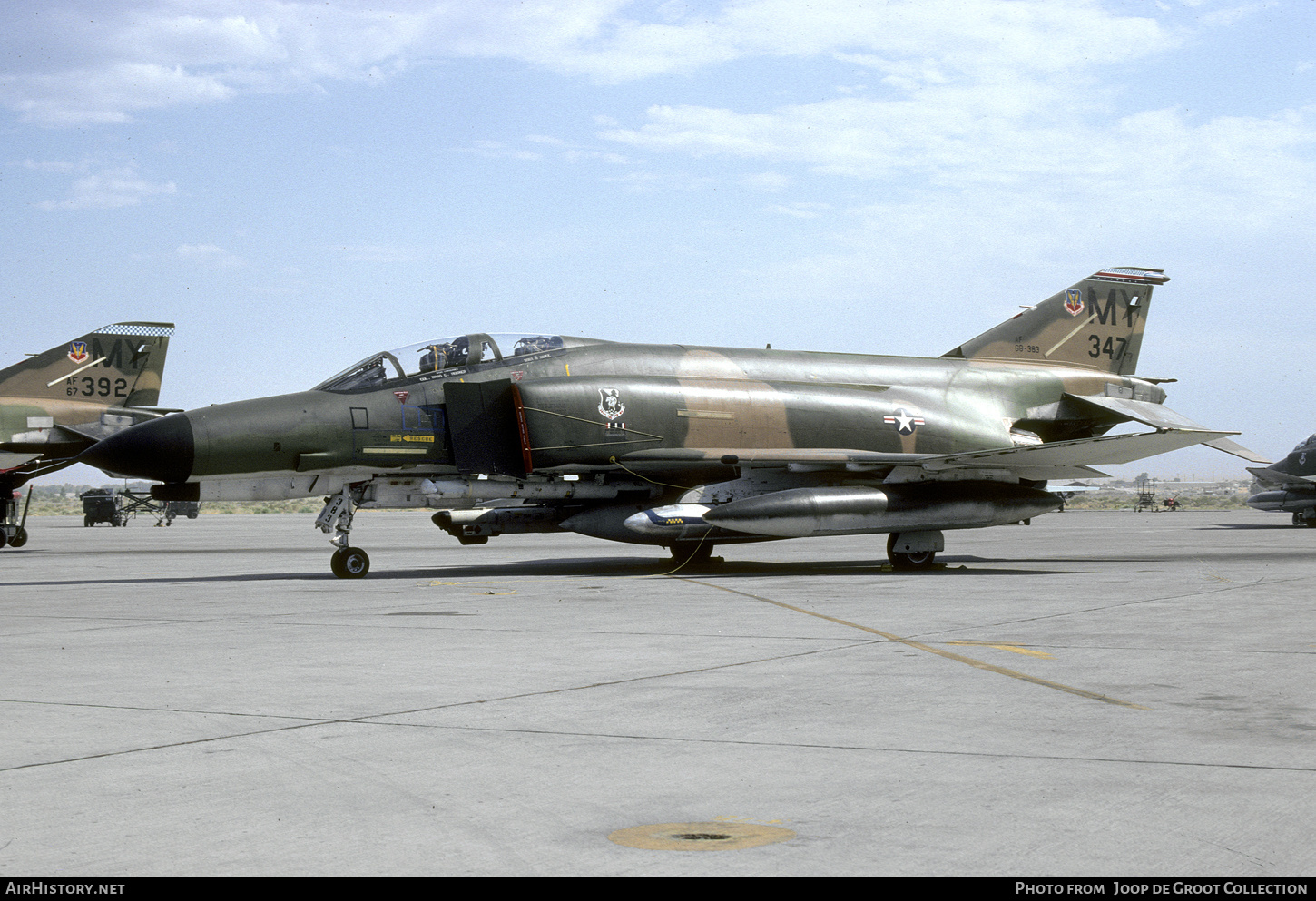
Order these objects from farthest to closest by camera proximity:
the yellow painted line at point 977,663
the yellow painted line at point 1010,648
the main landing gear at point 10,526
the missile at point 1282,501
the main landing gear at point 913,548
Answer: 1. the missile at point 1282,501
2. the main landing gear at point 10,526
3. the main landing gear at point 913,548
4. the yellow painted line at point 1010,648
5. the yellow painted line at point 977,663

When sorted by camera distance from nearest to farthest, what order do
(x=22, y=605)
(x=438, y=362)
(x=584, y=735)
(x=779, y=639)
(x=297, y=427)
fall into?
1. (x=584, y=735)
2. (x=779, y=639)
3. (x=22, y=605)
4. (x=297, y=427)
5. (x=438, y=362)

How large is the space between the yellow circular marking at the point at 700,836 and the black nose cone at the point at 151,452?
475 inches

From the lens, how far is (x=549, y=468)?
17.0 m

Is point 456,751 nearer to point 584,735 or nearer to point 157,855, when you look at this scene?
point 584,735

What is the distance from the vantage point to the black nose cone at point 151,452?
1445 cm

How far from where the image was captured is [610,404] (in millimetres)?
17391

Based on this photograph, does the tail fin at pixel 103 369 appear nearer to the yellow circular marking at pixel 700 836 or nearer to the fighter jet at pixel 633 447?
the fighter jet at pixel 633 447

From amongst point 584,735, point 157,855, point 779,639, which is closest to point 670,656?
point 779,639

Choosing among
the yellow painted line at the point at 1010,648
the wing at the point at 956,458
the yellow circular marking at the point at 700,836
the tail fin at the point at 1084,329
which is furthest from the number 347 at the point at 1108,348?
the yellow circular marking at the point at 700,836

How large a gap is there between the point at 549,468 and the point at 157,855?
13368 mm

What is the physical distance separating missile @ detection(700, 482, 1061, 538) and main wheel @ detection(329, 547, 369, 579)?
482 centimetres

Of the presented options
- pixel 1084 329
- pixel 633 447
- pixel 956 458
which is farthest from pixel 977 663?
pixel 1084 329

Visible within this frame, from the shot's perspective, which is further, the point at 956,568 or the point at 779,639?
the point at 956,568

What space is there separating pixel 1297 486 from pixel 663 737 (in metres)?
39.0
